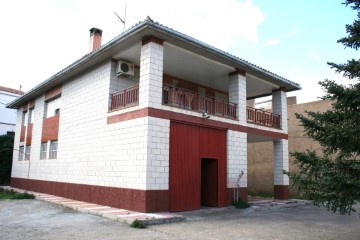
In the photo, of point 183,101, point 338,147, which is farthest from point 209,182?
point 338,147

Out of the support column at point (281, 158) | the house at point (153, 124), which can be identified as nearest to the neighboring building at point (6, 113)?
the house at point (153, 124)

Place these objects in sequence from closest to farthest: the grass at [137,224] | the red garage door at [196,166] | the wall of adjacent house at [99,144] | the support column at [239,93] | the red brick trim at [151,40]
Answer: the grass at [137,224] → the wall of adjacent house at [99,144] → the red brick trim at [151,40] → the red garage door at [196,166] → the support column at [239,93]

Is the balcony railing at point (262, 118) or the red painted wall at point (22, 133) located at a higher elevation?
the balcony railing at point (262, 118)

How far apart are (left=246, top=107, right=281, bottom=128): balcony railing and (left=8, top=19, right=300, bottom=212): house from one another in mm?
55

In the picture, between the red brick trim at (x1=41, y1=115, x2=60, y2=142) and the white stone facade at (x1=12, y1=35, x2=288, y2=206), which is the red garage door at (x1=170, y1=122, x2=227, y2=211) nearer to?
the white stone facade at (x1=12, y1=35, x2=288, y2=206)

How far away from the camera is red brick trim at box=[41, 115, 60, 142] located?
17487 mm

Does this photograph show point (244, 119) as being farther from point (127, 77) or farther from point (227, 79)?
point (127, 77)

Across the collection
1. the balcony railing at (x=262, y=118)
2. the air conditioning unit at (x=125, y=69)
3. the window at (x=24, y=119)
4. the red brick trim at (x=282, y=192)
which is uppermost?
the air conditioning unit at (x=125, y=69)

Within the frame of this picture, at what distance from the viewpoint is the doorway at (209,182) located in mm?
13574

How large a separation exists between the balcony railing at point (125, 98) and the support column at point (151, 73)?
2.46 feet

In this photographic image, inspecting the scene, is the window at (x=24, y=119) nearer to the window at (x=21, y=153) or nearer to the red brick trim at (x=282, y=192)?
the window at (x=21, y=153)

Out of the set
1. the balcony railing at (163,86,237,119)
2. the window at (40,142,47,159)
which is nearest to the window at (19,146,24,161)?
the window at (40,142,47,159)

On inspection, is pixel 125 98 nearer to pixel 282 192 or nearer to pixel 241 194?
pixel 241 194

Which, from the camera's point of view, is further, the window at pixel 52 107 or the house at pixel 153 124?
the window at pixel 52 107
